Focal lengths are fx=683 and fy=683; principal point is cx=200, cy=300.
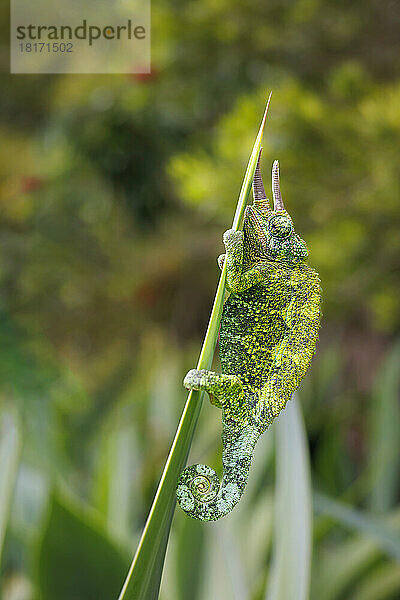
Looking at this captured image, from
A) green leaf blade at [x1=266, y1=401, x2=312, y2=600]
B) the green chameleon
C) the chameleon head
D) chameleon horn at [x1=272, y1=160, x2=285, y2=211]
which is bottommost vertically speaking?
green leaf blade at [x1=266, y1=401, x2=312, y2=600]

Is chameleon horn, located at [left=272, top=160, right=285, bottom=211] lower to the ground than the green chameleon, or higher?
higher

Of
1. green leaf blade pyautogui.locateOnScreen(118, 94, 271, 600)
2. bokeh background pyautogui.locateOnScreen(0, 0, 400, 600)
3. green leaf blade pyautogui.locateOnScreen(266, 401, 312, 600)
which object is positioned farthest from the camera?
bokeh background pyautogui.locateOnScreen(0, 0, 400, 600)

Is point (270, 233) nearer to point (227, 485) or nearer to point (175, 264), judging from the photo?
point (227, 485)

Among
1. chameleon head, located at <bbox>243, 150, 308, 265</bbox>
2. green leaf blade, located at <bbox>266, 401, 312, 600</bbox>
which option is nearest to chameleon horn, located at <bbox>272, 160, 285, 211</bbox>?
chameleon head, located at <bbox>243, 150, 308, 265</bbox>

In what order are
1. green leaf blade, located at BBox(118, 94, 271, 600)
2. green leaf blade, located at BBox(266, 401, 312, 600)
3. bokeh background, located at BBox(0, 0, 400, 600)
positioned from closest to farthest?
green leaf blade, located at BBox(118, 94, 271, 600) < green leaf blade, located at BBox(266, 401, 312, 600) < bokeh background, located at BBox(0, 0, 400, 600)

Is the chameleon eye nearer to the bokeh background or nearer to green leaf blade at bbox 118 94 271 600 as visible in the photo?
green leaf blade at bbox 118 94 271 600

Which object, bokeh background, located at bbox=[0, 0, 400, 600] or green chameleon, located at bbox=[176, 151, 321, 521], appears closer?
green chameleon, located at bbox=[176, 151, 321, 521]

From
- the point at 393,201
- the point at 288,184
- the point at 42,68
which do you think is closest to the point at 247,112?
the point at 288,184
